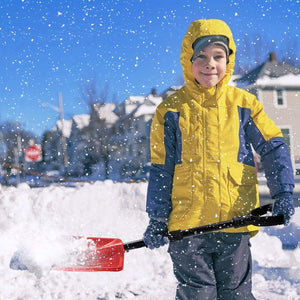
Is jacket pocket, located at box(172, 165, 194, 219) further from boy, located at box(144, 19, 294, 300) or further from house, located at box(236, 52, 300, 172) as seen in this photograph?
house, located at box(236, 52, 300, 172)

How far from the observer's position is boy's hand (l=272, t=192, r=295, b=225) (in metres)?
1.94

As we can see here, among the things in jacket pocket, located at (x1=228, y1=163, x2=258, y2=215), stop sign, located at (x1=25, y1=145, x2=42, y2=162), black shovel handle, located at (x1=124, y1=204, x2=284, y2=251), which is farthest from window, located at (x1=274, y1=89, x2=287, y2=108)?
black shovel handle, located at (x1=124, y1=204, x2=284, y2=251)

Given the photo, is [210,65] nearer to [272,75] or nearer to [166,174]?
[166,174]

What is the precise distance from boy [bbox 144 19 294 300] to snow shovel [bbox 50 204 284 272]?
0.18 feet

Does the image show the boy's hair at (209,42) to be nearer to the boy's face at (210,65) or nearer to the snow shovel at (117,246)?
the boy's face at (210,65)

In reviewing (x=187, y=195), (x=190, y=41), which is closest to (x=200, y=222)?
(x=187, y=195)

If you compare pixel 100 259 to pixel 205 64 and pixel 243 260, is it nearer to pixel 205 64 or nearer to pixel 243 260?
pixel 243 260

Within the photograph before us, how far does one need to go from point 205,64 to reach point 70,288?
2606mm

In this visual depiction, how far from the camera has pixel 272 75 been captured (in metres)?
21.9

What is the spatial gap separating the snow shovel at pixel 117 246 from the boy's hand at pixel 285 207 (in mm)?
28

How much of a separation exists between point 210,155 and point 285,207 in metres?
0.45

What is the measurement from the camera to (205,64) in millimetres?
2084

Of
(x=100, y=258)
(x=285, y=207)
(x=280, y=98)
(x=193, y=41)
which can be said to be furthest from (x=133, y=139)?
Result: (x=285, y=207)

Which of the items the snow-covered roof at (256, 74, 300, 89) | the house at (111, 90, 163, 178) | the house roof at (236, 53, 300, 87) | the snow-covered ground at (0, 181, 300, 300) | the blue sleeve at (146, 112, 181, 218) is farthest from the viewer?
the house at (111, 90, 163, 178)
